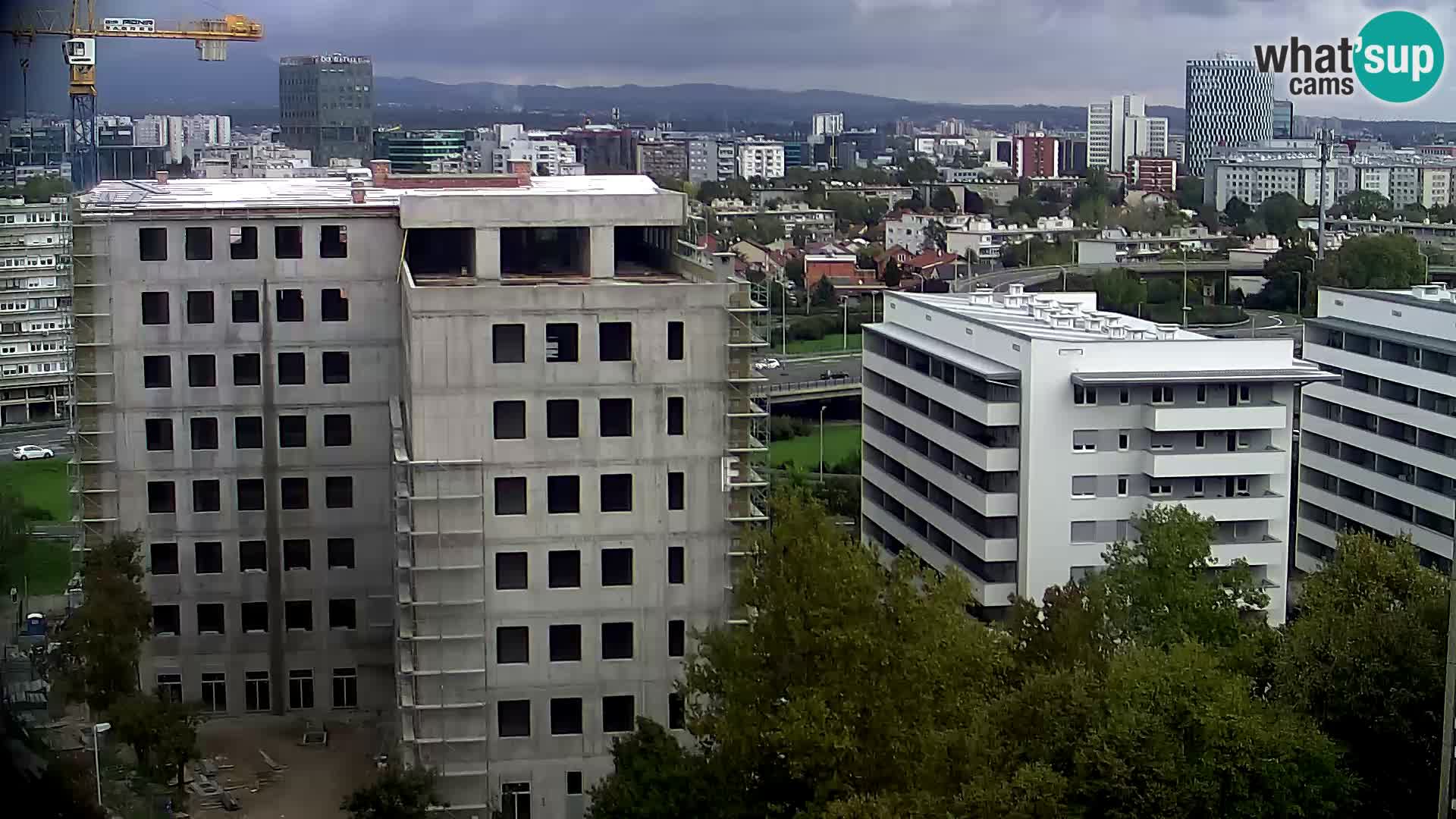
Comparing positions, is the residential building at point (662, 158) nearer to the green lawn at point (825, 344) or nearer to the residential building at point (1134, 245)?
the residential building at point (1134, 245)

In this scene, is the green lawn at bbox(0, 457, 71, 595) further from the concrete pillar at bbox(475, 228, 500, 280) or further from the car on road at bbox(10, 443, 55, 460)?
the concrete pillar at bbox(475, 228, 500, 280)

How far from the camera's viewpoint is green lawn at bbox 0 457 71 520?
11758mm

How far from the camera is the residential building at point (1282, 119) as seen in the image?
43.6 meters

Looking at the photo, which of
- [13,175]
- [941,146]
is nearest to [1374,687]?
[13,175]

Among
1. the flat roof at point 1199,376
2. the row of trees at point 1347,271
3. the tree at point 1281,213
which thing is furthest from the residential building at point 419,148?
the flat roof at point 1199,376

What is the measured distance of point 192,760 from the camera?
7156 millimetres

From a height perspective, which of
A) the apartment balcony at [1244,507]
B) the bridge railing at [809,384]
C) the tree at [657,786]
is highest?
the apartment balcony at [1244,507]

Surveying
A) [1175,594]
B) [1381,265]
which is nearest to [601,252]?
[1175,594]

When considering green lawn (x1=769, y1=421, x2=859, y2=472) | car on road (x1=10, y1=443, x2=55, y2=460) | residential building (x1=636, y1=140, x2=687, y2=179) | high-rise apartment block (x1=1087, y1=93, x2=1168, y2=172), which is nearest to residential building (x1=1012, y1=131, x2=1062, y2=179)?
high-rise apartment block (x1=1087, y1=93, x2=1168, y2=172)

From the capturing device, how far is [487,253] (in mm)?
7254

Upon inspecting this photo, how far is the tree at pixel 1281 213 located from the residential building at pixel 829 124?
85.0 ft

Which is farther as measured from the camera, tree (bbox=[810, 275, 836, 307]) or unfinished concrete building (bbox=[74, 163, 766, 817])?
tree (bbox=[810, 275, 836, 307])

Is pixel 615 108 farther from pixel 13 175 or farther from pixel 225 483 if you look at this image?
pixel 225 483

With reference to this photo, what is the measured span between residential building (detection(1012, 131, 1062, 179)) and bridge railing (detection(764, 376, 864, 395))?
3688 cm
